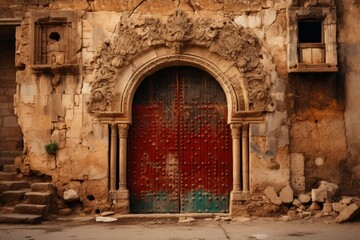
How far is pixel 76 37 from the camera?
8594mm

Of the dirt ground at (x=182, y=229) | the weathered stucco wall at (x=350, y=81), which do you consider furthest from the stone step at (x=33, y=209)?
the weathered stucco wall at (x=350, y=81)

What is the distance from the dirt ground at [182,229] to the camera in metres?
6.14

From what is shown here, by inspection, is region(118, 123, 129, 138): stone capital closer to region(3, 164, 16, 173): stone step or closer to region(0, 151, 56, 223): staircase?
region(0, 151, 56, 223): staircase

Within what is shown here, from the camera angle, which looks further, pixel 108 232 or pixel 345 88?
pixel 345 88

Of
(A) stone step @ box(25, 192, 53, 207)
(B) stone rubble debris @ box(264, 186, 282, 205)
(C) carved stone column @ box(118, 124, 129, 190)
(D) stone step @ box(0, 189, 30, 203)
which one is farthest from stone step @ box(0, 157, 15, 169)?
(B) stone rubble debris @ box(264, 186, 282, 205)

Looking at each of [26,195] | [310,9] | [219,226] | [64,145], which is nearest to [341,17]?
[310,9]

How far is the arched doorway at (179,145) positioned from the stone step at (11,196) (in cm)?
188

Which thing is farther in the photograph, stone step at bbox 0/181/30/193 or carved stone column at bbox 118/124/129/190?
carved stone column at bbox 118/124/129/190

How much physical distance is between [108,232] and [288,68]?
4261 millimetres

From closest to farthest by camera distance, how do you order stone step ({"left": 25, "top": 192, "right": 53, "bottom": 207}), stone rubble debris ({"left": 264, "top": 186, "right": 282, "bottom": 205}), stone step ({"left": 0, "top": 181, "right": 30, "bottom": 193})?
stone step ({"left": 25, "top": 192, "right": 53, "bottom": 207}) → stone rubble debris ({"left": 264, "top": 186, "right": 282, "bottom": 205}) → stone step ({"left": 0, "top": 181, "right": 30, "bottom": 193})

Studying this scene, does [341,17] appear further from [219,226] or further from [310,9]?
[219,226]

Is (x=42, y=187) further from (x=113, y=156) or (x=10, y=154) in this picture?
(x=10, y=154)

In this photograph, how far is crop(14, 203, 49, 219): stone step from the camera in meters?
7.62

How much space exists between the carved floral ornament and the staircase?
1.65 metres
